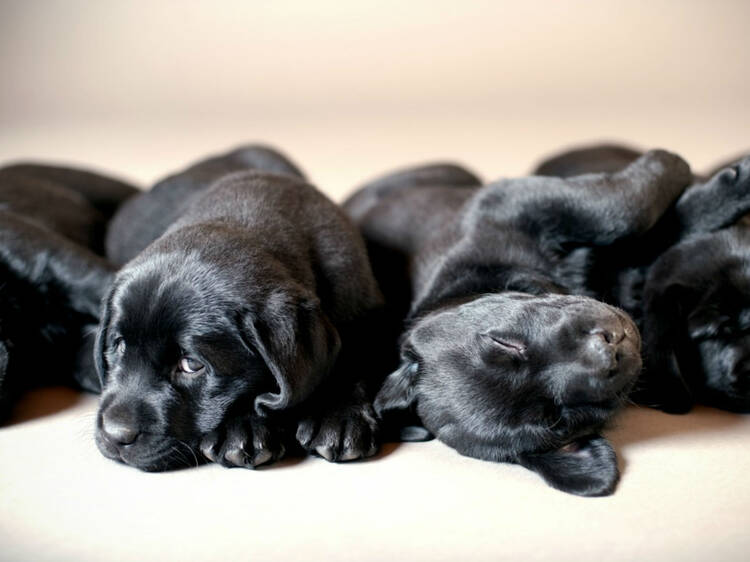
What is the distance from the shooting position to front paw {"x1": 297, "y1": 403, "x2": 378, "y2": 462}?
2.98 meters

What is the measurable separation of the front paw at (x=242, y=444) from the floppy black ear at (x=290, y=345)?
0.20 ft

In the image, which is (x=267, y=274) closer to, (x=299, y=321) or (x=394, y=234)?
(x=299, y=321)

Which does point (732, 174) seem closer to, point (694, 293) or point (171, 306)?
point (694, 293)

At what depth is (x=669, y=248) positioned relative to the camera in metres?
3.64

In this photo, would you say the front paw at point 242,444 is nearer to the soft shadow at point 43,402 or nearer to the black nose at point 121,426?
the black nose at point 121,426

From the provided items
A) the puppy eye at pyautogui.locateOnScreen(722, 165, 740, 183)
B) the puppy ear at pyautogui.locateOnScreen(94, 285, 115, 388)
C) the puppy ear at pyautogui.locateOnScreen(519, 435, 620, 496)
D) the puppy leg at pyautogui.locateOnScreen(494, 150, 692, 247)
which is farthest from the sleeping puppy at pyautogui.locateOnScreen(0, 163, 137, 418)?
the puppy eye at pyautogui.locateOnScreen(722, 165, 740, 183)

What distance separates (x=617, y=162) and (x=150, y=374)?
8.33ft

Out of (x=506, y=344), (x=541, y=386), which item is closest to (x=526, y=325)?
(x=506, y=344)

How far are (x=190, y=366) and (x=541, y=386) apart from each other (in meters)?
1.05

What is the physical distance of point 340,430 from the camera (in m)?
3.00

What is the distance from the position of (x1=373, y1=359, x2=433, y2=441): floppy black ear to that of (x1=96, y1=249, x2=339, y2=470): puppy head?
27cm

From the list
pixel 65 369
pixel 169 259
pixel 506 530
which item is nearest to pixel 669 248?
pixel 506 530

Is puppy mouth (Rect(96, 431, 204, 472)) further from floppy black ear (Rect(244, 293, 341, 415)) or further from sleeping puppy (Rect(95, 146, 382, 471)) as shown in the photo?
floppy black ear (Rect(244, 293, 341, 415))

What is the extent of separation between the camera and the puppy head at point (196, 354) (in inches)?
112
